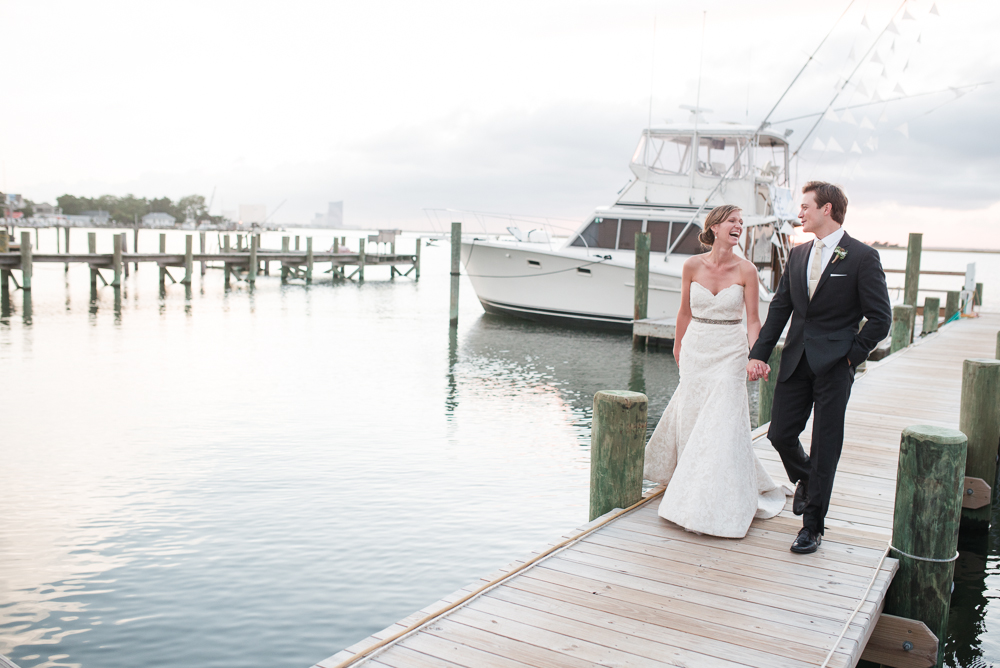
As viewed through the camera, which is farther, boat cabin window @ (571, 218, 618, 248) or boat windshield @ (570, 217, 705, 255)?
boat cabin window @ (571, 218, 618, 248)

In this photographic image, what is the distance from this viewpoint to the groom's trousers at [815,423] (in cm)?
369

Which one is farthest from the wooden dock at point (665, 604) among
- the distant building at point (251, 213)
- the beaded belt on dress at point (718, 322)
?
the distant building at point (251, 213)

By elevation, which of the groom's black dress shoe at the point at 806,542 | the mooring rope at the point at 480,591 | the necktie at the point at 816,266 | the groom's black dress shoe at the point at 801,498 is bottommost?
the mooring rope at the point at 480,591

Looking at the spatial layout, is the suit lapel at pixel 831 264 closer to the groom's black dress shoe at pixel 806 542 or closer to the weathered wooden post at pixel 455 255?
the groom's black dress shoe at pixel 806 542

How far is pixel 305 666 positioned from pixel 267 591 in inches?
39.1

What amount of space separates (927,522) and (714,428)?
1.06 metres

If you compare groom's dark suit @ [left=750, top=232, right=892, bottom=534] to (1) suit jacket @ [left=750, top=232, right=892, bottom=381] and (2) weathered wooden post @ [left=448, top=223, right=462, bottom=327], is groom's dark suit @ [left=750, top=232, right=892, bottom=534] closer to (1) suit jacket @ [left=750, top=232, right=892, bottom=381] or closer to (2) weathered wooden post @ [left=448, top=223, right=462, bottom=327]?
(1) suit jacket @ [left=750, top=232, right=892, bottom=381]

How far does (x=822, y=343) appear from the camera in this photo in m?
3.66

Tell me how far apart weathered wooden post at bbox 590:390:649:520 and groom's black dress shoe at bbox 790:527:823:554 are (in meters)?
0.95

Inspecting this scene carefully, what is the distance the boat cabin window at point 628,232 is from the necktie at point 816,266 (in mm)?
16316

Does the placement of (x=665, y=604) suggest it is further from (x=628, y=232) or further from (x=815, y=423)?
(x=628, y=232)

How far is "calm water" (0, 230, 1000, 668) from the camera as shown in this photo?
4.93 metres

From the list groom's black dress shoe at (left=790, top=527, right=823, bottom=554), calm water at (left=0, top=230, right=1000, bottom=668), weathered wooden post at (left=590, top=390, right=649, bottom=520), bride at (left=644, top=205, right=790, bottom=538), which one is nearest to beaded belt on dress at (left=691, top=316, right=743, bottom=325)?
bride at (left=644, top=205, right=790, bottom=538)

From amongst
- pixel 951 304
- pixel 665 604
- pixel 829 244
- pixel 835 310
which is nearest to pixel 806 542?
pixel 665 604
